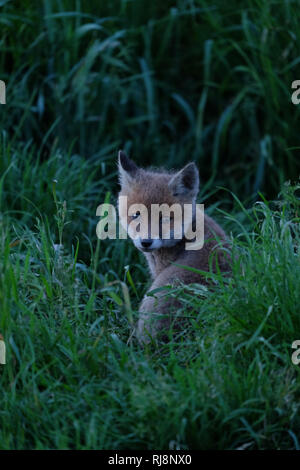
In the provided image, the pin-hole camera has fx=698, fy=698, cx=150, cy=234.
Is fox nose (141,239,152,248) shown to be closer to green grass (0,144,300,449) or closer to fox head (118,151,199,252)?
fox head (118,151,199,252)

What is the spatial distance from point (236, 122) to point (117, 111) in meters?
1.28

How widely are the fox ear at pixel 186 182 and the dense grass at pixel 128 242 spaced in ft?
1.71

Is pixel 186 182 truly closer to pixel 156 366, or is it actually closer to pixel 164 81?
pixel 156 366

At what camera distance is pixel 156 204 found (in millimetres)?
5105

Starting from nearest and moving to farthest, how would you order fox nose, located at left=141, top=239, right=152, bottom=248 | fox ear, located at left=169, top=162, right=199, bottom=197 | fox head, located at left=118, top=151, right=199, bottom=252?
fox nose, located at left=141, top=239, right=152, bottom=248 < fox head, located at left=118, top=151, right=199, bottom=252 < fox ear, located at left=169, top=162, right=199, bottom=197

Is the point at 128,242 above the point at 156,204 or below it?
below

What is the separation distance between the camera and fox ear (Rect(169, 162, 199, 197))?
5082 mm

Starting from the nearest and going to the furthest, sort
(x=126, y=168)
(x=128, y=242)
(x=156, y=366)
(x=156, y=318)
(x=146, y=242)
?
(x=156, y=366) → (x=156, y=318) → (x=146, y=242) → (x=126, y=168) → (x=128, y=242)

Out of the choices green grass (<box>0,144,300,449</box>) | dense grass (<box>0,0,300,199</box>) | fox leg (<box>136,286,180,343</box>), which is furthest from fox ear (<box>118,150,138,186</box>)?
dense grass (<box>0,0,300,199</box>)

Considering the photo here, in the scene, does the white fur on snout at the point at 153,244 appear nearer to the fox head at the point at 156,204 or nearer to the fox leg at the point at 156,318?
the fox head at the point at 156,204

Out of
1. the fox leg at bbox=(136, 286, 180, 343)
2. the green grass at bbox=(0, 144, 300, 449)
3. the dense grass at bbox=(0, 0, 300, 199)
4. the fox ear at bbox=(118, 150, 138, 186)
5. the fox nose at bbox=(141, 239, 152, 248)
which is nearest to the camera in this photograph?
the green grass at bbox=(0, 144, 300, 449)

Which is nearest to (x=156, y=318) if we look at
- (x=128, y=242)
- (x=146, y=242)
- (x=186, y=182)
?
(x=146, y=242)

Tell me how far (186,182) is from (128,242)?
954mm

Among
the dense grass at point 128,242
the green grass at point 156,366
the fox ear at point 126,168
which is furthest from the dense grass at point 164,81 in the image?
the green grass at point 156,366
